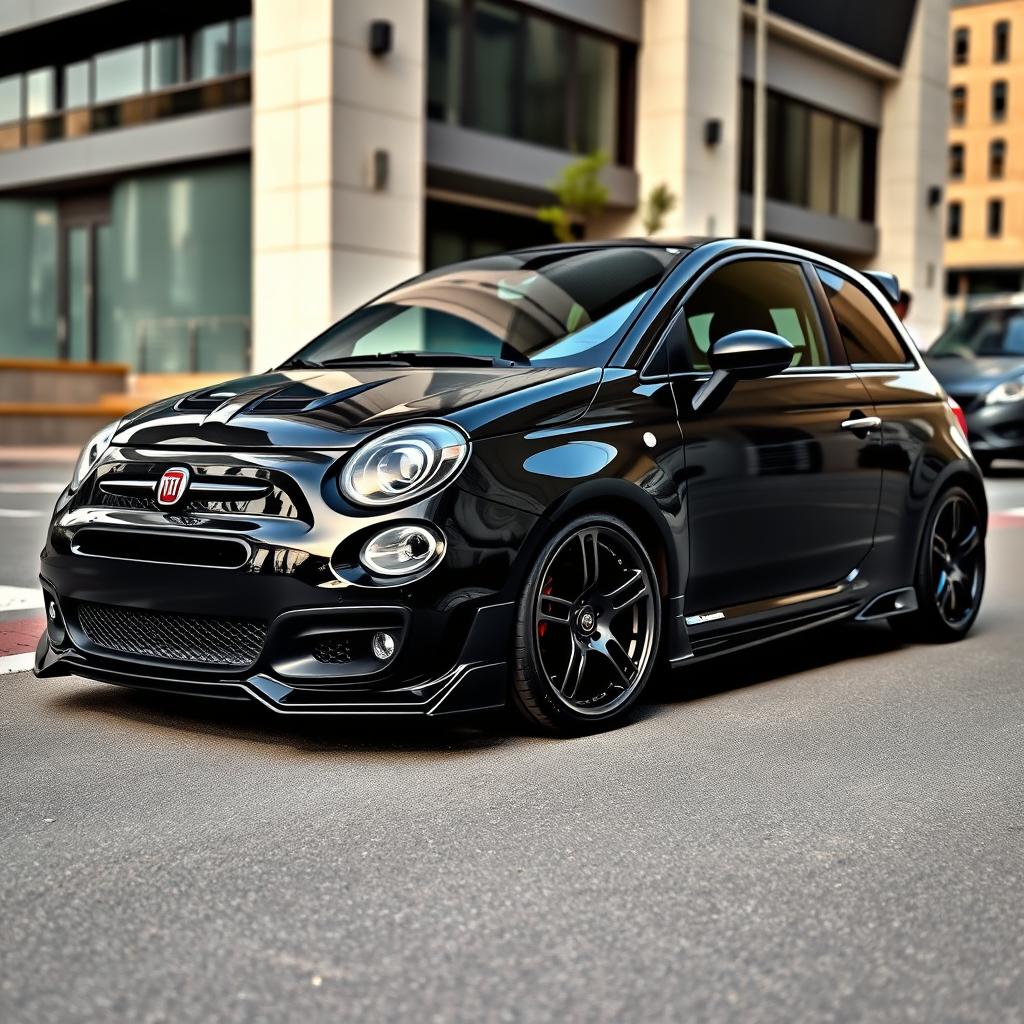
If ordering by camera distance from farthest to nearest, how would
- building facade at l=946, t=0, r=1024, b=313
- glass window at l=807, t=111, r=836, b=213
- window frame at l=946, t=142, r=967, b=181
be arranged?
window frame at l=946, t=142, r=967, b=181
building facade at l=946, t=0, r=1024, b=313
glass window at l=807, t=111, r=836, b=213

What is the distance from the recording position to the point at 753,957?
2.98 m

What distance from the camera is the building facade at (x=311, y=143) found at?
2497 cm

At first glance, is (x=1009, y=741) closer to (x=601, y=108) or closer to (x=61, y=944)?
(x=61, y=944)

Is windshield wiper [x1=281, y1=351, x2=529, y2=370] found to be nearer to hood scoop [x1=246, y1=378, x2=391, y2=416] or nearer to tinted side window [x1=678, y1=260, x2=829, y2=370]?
hood scoop [x1=246, y1=378, x2=391, y2=416]

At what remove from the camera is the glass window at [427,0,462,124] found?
26.6 metres

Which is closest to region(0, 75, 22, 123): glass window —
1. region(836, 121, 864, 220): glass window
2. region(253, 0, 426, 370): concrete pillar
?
region(253, 0, 426, 370): concrete pillar

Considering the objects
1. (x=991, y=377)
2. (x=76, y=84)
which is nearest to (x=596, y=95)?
(x=76, y=84)

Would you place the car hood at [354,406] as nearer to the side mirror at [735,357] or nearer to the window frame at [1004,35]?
the side mirror at [735,357]

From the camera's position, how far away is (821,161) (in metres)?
38.0

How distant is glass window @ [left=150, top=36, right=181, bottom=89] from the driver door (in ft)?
78.3

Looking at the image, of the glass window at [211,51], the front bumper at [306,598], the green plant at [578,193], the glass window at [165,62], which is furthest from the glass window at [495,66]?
the front bumper at [306,598]

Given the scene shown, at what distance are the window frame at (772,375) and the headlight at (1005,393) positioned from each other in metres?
11.2

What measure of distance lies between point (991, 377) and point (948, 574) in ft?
35.5

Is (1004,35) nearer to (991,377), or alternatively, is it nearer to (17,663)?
(991,377)
